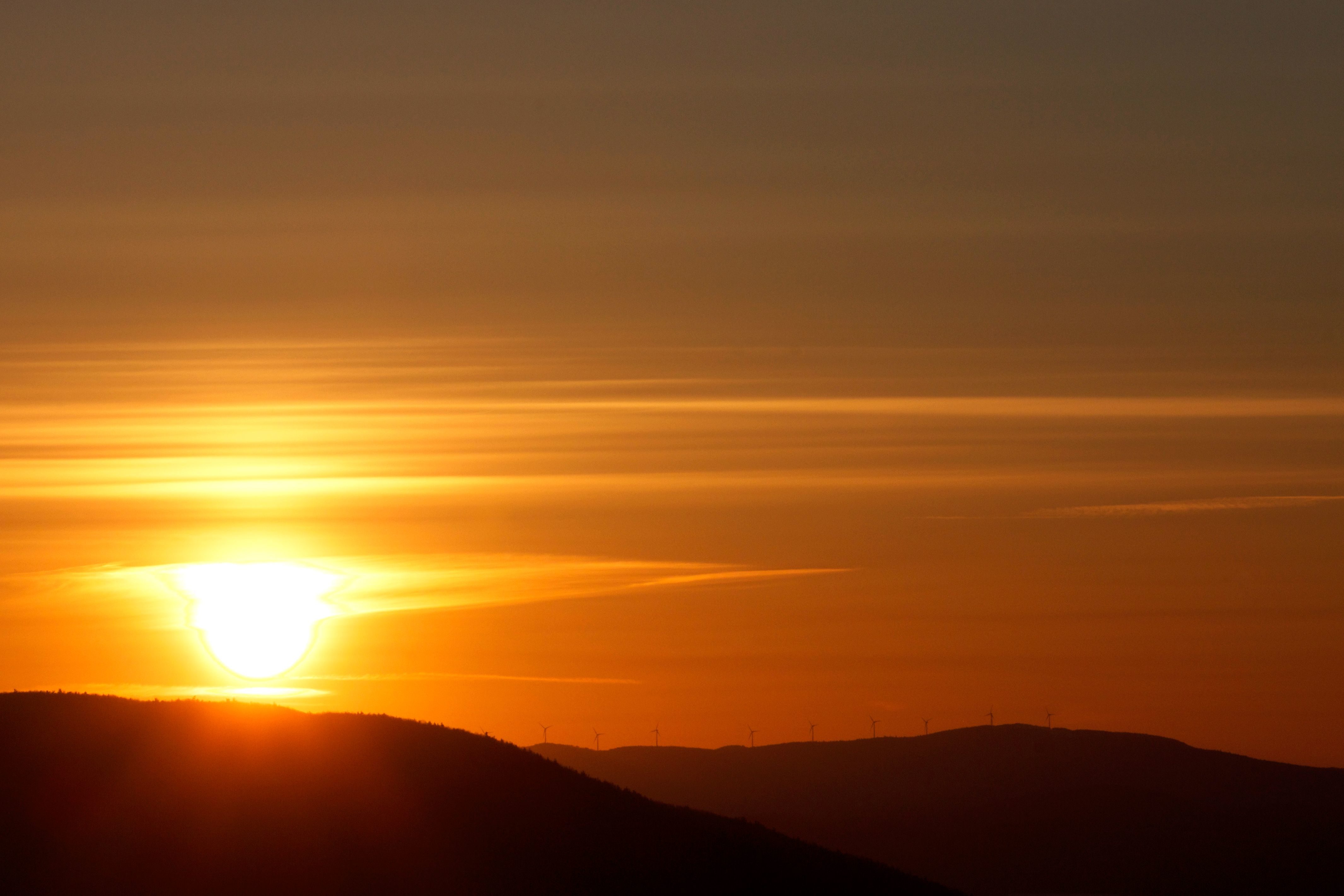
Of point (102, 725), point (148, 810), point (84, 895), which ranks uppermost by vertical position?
point (102, 725)

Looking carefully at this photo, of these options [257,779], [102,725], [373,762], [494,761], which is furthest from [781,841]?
[102,725]

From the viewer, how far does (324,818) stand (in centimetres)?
9975

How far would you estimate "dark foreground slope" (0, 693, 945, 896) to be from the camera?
93.2 m

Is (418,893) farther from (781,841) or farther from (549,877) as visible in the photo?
(781,841)

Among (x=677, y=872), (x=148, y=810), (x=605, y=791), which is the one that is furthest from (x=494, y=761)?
(x=148, y=810)

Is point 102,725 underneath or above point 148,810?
above

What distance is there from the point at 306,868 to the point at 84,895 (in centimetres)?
1111

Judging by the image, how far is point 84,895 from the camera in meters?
88.5

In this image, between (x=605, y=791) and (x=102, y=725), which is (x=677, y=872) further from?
(x=102, y=725)

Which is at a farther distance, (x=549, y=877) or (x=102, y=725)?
(x=102, y=725)

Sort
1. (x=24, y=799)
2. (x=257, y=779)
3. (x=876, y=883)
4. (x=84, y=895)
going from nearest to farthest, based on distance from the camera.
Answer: (x=84, y=895), (x=24, y=799), (x=257, y=779), (x=876, y=883)

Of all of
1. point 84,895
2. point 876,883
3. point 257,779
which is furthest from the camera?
point 876,883

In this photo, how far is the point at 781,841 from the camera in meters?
114

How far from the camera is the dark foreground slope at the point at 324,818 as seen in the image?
306 feet
